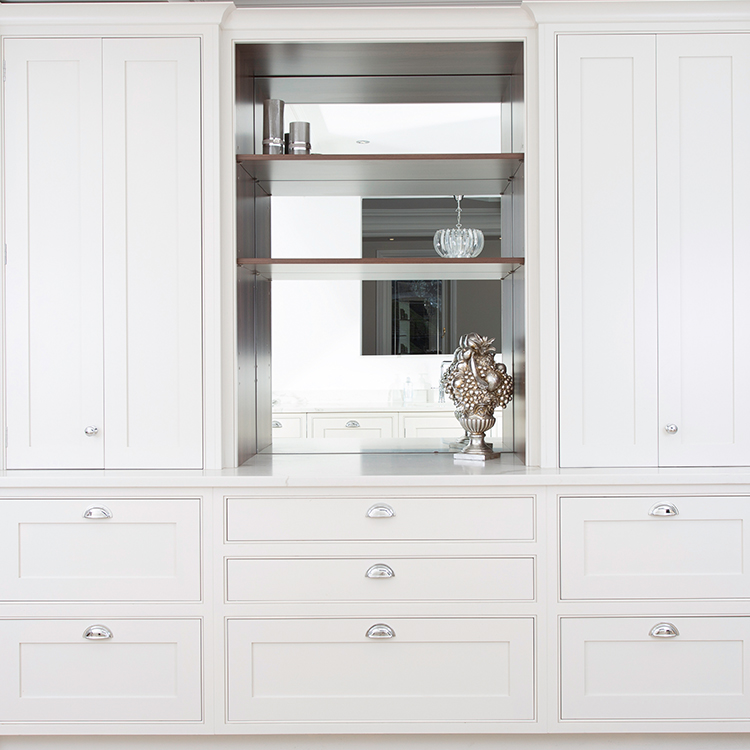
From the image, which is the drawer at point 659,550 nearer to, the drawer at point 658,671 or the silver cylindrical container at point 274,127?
the drawer at point 658,671

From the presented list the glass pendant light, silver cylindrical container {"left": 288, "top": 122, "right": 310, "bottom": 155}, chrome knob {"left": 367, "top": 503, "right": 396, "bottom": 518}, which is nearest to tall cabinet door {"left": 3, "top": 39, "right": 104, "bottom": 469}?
silver cylindrical container {"left": 288, "top": 122, "right": 310, "bottom": 155}

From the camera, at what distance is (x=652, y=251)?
1995mm

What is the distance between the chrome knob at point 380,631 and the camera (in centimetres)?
189

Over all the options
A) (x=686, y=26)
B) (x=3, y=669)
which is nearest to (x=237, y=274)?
(x=3, y=669)

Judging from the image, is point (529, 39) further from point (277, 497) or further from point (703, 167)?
point (277, 497)

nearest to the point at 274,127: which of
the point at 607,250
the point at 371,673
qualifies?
the point at 607,250

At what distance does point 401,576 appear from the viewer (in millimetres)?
1907

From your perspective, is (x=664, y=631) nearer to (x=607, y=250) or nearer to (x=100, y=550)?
(x=607, y=250)

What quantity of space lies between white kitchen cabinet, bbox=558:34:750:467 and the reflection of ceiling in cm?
42

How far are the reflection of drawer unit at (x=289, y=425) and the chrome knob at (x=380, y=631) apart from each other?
808mm

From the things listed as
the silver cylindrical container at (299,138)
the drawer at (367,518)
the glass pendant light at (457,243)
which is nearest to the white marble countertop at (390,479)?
the drawer at (367,518)

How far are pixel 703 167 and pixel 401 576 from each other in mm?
1568

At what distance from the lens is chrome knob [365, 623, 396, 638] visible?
1895 millimetres

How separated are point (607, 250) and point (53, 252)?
5.72ft
